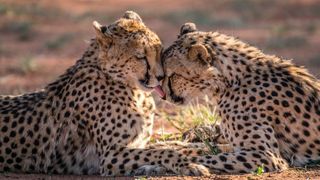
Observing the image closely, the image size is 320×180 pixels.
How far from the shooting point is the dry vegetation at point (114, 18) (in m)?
14.0

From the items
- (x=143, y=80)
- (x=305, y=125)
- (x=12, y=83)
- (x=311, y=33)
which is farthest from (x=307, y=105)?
(x=311, y=33)

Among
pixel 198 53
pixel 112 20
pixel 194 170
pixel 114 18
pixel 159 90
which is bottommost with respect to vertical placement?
pixel 194 170

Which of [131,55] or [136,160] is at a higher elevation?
[131,55]

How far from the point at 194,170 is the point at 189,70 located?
103 cm

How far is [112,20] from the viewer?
1867cm

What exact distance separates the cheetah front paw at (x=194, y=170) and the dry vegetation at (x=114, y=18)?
3.09 metres

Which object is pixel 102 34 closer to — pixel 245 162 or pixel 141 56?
pixel 141 56

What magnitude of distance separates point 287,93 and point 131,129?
1301 mm

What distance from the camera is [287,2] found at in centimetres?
2056

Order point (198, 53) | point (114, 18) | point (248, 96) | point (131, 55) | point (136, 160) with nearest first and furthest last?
1. point (136, 160)
2. point (248, 96)
3. point (198, 53)
4. point (131, 55)
5. point (114, 18)

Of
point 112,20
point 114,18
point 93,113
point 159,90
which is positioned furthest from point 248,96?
point 114,18

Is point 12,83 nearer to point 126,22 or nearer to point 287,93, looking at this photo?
point 126,22

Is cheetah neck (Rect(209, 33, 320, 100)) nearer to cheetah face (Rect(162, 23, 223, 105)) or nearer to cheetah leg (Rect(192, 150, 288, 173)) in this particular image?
cheetah face (Rect(162, 23, 223, 105))

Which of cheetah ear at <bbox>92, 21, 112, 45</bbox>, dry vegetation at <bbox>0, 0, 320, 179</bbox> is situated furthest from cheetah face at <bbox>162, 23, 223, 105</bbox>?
dry vegetation at <bbox>0, 0, 320, 179</bbox>
